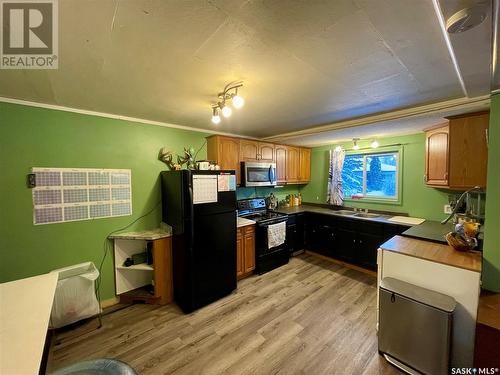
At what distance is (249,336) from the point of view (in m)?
2.08

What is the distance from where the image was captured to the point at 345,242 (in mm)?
3590

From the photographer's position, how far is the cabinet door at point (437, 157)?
2605 millimetres

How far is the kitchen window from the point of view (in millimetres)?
3658

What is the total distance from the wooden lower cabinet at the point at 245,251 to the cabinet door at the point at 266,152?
4.29 feet

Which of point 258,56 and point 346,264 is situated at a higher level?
point 258,56

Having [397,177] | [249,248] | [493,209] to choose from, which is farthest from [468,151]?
[249,248]

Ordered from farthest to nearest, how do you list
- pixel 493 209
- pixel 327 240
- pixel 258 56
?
pixel 327 240 → pixel 493 209 → pixel 258 56

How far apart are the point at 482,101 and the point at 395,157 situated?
1.78 m

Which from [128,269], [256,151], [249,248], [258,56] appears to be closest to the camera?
[258,56]

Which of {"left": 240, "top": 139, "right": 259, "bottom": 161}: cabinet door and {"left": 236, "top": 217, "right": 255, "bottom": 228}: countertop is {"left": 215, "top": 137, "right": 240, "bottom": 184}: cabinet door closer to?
{"left": 240, "top": 139, "right": 259, "bottom": 161}: cabinet door

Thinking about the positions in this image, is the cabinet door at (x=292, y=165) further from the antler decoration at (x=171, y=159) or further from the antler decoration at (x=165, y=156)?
the antler decoration at (x=165, y=156)

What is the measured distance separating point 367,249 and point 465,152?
1.81m

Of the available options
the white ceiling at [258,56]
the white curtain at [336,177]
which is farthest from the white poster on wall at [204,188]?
the white curtain at [336,177]

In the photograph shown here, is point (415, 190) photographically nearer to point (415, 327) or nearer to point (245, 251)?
point (415, 327)
